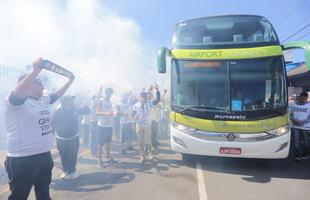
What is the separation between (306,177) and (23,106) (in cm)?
560

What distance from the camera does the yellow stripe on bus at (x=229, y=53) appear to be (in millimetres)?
6431

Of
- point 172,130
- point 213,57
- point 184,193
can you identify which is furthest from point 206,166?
point 213,57

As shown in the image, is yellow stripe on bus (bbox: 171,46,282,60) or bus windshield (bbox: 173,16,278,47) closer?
yellow stripe on bus (bbox: 171,46,282,60)

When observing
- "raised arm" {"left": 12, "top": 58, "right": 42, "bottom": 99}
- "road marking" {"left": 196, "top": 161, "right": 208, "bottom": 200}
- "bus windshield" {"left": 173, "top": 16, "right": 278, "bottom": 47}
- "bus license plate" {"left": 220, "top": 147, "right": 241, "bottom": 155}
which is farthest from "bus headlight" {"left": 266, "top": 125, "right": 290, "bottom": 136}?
"raised arm" {"left": 12, "top": 58, "right": 42, "bottom": 99}

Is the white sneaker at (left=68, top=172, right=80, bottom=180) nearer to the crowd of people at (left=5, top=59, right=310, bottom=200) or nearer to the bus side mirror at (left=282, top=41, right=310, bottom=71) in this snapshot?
the crowd of people at (left=5, top=59, right=310, bottom=200)

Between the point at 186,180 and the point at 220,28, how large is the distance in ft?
13.3

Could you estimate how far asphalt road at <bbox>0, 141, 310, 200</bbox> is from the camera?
5.07 meters

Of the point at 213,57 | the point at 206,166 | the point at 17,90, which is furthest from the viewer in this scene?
the point at 206,166

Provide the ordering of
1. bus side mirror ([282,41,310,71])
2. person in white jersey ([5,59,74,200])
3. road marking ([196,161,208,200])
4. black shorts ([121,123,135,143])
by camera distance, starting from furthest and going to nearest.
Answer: black shorts ([121,123,135,143]), bus side mirror ([282,41,310,71]), road marking ([196,161,208,200]), person in white jersey ([5,59,74,200])

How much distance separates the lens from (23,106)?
3.06m

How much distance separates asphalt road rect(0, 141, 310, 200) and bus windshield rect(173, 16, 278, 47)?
3006mm

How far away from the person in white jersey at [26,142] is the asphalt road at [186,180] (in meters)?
1.88

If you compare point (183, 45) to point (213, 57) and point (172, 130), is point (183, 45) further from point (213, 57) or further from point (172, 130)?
point (172, 130)

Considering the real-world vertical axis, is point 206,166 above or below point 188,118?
below
